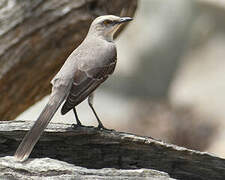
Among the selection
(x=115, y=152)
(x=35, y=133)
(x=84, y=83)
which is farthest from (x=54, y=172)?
(x=84, y=83)

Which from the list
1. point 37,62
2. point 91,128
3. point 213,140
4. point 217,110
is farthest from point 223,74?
point 91,128

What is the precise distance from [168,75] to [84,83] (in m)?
10.8

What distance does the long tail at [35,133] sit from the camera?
5371 millimetres

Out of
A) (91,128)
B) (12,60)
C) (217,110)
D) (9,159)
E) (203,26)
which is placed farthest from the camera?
(203,26)

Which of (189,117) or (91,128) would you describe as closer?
(91,128)

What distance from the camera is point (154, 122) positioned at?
51.9ft

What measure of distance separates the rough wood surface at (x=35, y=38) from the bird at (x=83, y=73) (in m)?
0.40

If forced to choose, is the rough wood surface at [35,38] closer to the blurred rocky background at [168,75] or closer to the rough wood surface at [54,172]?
the rough wood surface at [54,172]

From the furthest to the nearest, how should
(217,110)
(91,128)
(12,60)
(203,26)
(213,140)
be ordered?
(203,26) → (217,110) → (213,140) → (12,60) → (91,128)

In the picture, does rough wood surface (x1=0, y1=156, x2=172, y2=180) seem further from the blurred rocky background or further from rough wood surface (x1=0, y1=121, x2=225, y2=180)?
the blurred rocky background

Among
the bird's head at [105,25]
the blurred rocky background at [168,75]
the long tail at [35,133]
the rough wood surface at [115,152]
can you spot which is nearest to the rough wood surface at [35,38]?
the bird's head at [105,25]

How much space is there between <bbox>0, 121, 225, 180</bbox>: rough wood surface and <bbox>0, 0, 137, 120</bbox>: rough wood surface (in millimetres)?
1587

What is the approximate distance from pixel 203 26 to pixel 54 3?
9780 mm

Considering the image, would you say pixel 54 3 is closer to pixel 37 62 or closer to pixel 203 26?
pixel 37 62
